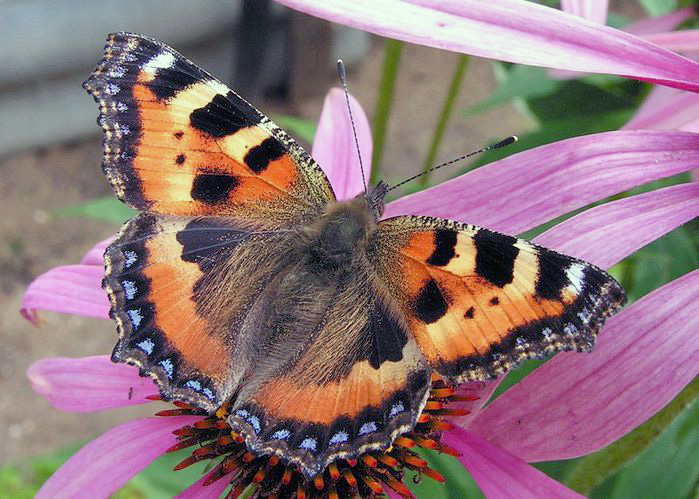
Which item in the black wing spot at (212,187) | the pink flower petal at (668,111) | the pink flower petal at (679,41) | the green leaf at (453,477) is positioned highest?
the pink flower petal at (679,41)

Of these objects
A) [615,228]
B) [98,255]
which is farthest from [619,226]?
[98,255]

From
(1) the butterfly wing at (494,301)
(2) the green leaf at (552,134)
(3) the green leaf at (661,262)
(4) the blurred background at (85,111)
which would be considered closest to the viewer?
(1) the butterfly wing at (494,301)

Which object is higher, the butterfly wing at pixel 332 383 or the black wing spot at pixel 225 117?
the black wing spot at pixel 225 117

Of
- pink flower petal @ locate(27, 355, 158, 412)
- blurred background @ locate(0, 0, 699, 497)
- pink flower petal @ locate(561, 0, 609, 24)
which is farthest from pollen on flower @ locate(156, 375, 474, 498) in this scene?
blurred background @ locate(0, 0, 699, 497)

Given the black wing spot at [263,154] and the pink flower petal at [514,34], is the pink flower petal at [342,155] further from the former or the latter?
the pink flower petal at [514,34]

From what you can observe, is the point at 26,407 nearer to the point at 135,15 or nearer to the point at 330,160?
the point at 135,15

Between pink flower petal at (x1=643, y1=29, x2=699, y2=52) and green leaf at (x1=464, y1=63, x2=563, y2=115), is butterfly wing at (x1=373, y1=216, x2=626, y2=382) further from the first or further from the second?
green leaf at (x1=464, y1=63, x2=563, y2=115)

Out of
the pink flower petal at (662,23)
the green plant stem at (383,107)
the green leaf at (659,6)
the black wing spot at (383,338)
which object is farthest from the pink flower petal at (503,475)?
the green leaf at (659,6)
